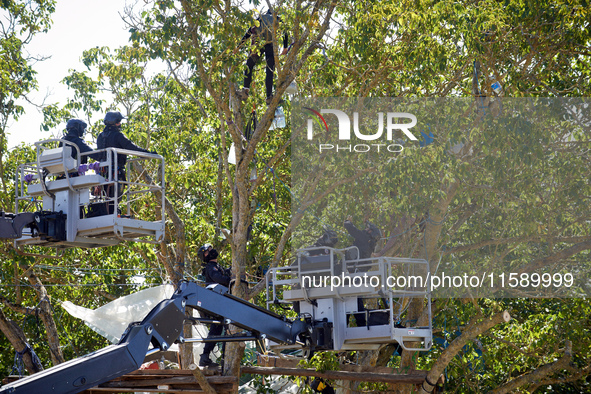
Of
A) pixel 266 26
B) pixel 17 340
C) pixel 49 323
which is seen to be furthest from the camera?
pixel 49 323

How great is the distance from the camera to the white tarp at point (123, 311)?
1360cm

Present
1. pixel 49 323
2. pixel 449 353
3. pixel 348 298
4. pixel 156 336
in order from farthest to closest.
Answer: pixel 49 323 < pixel 449 353 < pixel 348 298 < pixel 156 336

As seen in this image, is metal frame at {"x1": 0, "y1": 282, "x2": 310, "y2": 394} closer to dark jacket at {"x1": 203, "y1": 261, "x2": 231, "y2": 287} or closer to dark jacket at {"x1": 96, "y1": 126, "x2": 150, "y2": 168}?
dark jacket at {"x1": 203, "y1": 261, "x2": 231, "y2": 287}

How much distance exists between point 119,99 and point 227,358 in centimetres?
688

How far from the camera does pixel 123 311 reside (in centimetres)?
1379

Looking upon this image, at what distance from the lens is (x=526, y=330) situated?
13.8 meters

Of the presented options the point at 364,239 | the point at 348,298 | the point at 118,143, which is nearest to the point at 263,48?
the point at 118,143

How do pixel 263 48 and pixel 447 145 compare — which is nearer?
pixel 447 145

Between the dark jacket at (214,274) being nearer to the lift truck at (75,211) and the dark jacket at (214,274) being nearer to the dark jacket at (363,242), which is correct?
the lift truck at (75,211)

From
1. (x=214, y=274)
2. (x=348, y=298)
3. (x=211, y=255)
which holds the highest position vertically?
(x=211, y=255)

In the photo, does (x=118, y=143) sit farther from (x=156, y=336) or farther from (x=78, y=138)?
(x=156, y=336)

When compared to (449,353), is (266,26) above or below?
above

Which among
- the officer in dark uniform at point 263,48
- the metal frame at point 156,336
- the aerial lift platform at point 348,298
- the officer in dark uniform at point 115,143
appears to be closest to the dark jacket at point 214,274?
the aerial lift platform at point 348,298

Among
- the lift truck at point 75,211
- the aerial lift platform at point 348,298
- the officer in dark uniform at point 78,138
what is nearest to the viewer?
the aerial lift platform at point 348,298
